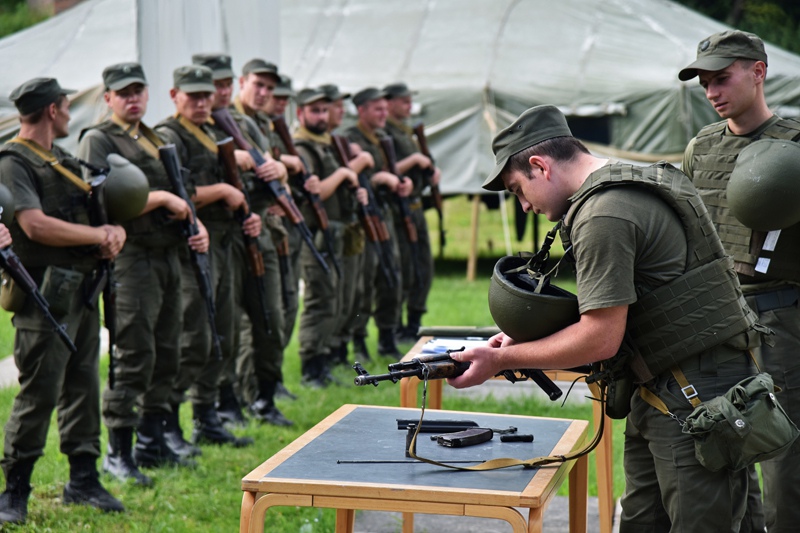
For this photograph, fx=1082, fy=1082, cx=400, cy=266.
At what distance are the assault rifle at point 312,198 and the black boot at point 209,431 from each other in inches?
82.7

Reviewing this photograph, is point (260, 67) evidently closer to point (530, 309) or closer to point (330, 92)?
point (330, 92)

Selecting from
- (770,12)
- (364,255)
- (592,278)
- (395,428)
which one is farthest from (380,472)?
(770,12)

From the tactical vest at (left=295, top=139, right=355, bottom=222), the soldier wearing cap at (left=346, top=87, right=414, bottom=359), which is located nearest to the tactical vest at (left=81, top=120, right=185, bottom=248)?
the tactical vest at (left=295, top=139, right=355, bottom=222)

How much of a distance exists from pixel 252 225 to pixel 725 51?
3490 millimetres

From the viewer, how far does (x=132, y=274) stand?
6.00 metres

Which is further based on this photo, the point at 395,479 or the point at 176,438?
the point at 176,438

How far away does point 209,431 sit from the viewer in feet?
22.7

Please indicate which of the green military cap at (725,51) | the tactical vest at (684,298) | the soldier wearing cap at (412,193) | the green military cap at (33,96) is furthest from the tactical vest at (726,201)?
the soldier wearing cap at (412,193)

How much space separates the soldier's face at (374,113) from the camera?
9875 millimetres

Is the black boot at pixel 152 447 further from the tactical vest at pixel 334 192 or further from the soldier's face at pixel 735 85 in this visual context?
the soldier's face at pixel 735 85

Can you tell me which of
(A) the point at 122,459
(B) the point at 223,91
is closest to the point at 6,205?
(A) the point at 122,459

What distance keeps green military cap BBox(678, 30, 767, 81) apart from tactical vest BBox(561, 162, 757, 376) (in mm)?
1272

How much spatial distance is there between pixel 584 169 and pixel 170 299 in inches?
137

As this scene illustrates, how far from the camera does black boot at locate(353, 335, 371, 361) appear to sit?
396 inches
